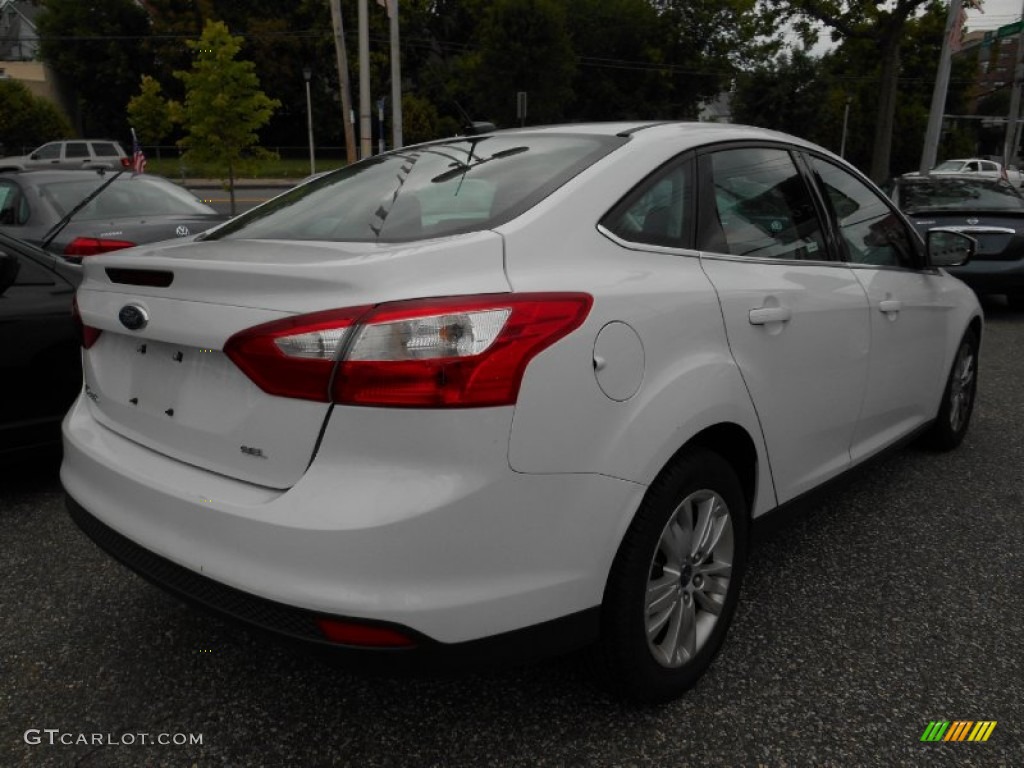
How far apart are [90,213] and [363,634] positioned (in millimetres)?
5818

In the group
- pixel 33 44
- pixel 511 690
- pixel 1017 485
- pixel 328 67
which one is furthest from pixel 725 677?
pixel 33 44

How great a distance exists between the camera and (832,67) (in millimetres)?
35750

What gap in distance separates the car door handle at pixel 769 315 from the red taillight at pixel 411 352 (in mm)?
867

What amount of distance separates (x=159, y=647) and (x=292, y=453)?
1223mm

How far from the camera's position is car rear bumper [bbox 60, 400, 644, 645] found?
1636 mm

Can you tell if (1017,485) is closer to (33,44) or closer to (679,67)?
(679,67)

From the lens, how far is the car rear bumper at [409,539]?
5.37ft

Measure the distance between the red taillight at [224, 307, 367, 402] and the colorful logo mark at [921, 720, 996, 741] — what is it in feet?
5.82

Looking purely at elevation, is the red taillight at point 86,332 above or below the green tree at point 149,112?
below

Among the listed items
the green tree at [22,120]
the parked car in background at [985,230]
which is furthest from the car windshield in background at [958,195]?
the green tree at [22,120]

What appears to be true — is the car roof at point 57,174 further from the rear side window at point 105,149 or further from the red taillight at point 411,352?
the rear side window at point 105,149

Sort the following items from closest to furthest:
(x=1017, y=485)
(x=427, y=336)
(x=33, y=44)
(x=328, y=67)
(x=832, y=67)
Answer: (x=427, y=336) < (x=1017, y=485) < (x=832, y=67) < (x=328, y=67) < (x=33, y=44)

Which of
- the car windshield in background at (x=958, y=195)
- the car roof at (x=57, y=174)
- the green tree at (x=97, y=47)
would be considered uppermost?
the green tree at (x=97, y=47)

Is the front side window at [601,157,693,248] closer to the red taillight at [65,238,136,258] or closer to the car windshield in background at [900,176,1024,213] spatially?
the red taillight at [65,238,136,258]
